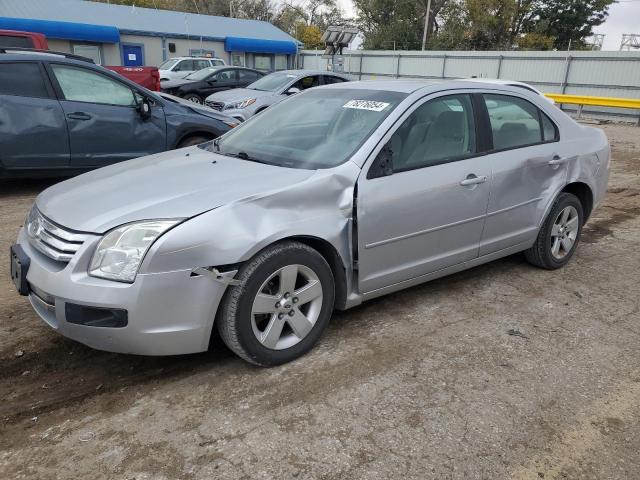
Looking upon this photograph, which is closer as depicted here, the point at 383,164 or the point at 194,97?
the point at 383,164

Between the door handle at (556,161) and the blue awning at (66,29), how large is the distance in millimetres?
24711

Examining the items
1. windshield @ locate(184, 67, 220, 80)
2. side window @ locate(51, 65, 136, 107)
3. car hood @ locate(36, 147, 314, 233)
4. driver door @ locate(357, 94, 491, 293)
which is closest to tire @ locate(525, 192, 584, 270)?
driver door @ locate(357, 94, 491, 293)

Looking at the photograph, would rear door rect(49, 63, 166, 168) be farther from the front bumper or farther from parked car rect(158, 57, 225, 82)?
parked car rect(158, 57, 225, 82)

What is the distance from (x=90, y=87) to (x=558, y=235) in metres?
5.43

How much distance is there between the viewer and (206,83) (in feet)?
55.2

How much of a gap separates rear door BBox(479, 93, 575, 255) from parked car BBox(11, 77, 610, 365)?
0.04 ft

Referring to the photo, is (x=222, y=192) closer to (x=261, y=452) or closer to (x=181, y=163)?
(x=181, y=163)

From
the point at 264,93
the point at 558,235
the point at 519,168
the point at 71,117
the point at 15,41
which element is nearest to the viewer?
the point at 519,168

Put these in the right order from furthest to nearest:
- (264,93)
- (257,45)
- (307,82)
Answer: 1. (257,45)
2. (307,82)
3. (264,93)

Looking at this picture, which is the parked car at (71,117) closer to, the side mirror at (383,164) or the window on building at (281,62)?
the side mirror at (383,164)

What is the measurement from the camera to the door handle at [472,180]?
3.62 m

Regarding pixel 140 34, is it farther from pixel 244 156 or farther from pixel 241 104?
pixel 244 156

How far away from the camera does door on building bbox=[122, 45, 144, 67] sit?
2778cm

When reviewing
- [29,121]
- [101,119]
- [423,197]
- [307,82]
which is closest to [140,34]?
[307,82]
